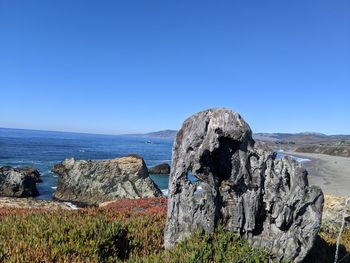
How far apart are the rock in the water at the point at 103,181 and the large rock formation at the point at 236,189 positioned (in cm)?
2527

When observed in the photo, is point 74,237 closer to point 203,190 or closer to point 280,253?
point 203,190

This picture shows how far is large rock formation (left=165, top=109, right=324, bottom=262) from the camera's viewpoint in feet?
29.1

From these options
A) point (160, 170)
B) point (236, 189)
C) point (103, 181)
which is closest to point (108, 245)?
point (236, 189)

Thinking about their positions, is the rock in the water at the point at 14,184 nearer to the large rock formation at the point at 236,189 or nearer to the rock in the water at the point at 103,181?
the rock in the water at the point at 103,181

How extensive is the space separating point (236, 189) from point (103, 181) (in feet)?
94.0

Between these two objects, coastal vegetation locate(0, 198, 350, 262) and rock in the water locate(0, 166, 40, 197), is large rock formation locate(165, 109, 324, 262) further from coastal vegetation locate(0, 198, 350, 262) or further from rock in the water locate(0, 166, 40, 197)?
rock in the water locate(0, 166, 40, 197)

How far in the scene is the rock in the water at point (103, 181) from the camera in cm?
3525

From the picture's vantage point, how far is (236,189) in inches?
367

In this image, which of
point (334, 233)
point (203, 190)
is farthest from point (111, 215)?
point (334, 233)

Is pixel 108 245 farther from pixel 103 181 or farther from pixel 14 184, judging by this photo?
pixel 14 184

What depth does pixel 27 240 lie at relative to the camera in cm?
794

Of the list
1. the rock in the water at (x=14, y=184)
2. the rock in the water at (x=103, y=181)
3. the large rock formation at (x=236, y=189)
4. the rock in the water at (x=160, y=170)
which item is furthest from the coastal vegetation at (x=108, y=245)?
the rock in the water at (x=160, y=170)

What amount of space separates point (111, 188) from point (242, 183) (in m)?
27.8

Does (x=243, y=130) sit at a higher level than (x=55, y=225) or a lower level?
higher
